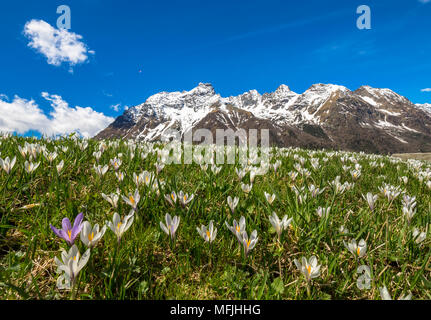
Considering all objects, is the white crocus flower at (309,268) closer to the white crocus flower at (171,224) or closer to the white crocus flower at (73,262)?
the white crocus flower at (171,224)

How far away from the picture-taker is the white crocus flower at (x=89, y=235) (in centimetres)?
163

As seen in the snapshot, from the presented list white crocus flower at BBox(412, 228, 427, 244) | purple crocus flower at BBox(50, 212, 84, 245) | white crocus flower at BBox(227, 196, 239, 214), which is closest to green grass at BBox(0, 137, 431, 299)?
white crocus flower at BBox(412, 228, 427, 244)

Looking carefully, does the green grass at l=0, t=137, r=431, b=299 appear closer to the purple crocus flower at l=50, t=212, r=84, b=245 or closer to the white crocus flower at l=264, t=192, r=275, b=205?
the white crocus flower at l=264, t=192, r=275, b=205

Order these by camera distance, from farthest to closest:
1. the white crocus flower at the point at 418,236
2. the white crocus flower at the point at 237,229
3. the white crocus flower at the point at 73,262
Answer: the white crocus flower at the point at 418,236 → the white crocus flower at the point at 237,229 → the white crocus flower at the point at 73,262

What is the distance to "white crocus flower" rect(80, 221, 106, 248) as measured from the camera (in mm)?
1626

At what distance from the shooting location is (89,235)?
1.69 m

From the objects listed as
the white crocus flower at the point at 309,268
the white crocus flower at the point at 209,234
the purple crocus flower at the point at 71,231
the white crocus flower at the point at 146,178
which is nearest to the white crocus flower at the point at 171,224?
the white crocus flower at the point at 209,234

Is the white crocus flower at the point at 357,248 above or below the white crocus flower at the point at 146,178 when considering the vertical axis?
below

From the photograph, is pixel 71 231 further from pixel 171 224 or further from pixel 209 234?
pixel 209 234

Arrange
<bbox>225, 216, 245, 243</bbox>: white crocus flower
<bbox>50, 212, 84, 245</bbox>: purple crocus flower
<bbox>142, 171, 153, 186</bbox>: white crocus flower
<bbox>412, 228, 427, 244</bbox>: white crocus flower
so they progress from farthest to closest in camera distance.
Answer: <bbox>142, 171, 153, 186</bbox>: white crocus flower, <bbox>412, 228, 427, 244</bbox>: white crocus flower, <bbox>225, 216, 245, 243</bbox>: white crocus flower, <bbox>50, 212, 84, 245</bbox>: purple crocus flower

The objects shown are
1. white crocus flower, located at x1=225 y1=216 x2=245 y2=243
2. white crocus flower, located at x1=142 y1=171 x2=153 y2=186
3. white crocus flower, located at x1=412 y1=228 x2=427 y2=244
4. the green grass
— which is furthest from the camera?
white crocus flower, located at x1=142 y1=171 x2=153 y2=186

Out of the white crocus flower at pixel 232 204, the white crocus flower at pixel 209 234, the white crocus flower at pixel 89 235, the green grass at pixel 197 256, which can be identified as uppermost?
the white crocus flower at pixel 232 204

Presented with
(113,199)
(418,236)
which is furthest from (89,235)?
(418,236)

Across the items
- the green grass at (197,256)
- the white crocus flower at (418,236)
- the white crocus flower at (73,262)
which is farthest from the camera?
the white crocus flower at (418,236)
